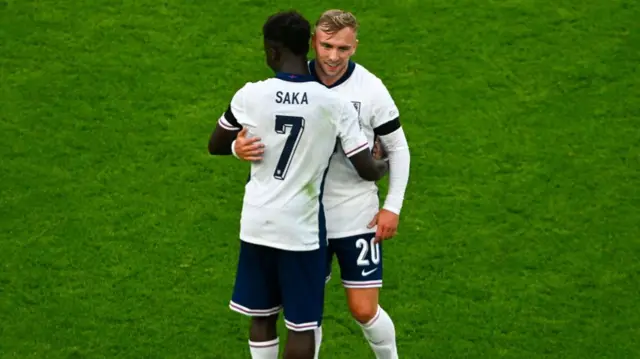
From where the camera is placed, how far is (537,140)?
336 inches

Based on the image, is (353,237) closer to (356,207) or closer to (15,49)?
(356,207)

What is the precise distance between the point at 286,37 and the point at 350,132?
49 cm

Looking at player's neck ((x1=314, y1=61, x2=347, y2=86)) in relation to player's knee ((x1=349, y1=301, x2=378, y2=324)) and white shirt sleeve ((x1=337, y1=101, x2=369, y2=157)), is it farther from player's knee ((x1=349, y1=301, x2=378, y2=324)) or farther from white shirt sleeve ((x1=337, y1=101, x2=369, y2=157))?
player's knee ((x1=349, y1=301, x2=378, y2=324))

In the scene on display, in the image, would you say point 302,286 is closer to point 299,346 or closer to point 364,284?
point 299,346

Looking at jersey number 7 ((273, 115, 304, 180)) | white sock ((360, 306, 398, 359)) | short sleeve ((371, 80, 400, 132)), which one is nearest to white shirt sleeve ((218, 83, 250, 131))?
jersey number 7 ((273, 115, 304, 180))

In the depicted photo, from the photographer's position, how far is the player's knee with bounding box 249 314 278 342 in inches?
211

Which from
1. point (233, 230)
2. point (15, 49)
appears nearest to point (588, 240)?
point (233, 230)

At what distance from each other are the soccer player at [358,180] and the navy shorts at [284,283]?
0.23 meters

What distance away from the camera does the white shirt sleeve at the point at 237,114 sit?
5.00 m

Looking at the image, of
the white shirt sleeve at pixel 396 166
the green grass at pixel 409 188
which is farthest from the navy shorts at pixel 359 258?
the green grass at pixel 409 188

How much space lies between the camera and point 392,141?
538 cm

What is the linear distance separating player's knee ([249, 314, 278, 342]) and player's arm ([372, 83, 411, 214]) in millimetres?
758

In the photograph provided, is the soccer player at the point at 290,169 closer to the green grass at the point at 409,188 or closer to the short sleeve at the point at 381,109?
the short sleeve at the point at 381,109

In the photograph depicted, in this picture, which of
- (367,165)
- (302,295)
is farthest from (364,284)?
(367,165)
